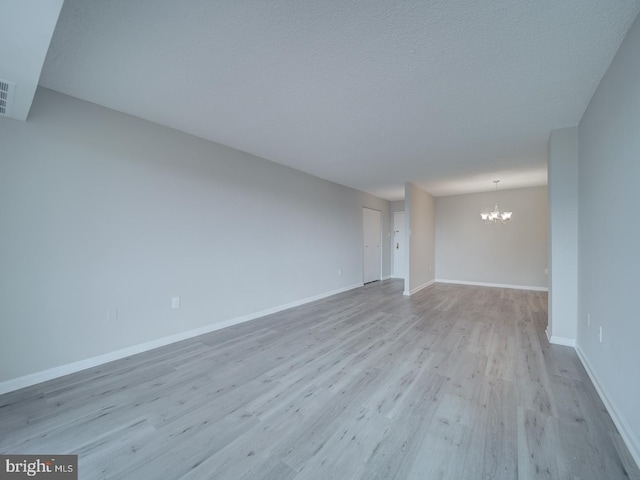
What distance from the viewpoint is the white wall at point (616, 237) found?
58.4 inches

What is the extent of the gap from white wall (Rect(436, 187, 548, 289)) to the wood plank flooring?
384cm

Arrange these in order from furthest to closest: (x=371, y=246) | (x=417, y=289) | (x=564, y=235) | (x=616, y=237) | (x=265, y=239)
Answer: (x=371, y=246) < (x=417, y=289) < (x=265, y=239) < (x=564, y=235) < (x=616, y=237)

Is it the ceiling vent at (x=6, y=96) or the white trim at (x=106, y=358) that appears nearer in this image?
the ceiling vent at (x=6, y=96)

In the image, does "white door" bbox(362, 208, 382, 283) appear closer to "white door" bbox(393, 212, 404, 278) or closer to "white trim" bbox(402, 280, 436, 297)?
"white door" bbox(393, 212, 404, 278)

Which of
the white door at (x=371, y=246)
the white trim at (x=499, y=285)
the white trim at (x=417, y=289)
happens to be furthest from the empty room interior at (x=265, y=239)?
the white door at (x=371, y=246)

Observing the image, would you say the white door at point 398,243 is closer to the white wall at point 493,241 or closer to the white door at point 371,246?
the white door at point 371,246

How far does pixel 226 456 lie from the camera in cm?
146

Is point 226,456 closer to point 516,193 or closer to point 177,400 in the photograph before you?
point 177,400

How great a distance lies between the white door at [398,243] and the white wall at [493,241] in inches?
41.9

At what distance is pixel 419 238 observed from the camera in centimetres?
628

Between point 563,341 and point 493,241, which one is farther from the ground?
point 493,241

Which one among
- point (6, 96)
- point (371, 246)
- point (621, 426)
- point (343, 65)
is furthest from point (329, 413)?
point (371, 246)

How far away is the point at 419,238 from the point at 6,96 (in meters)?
6.42

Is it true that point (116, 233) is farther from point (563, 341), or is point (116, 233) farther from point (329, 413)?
→ point (563, 341)
